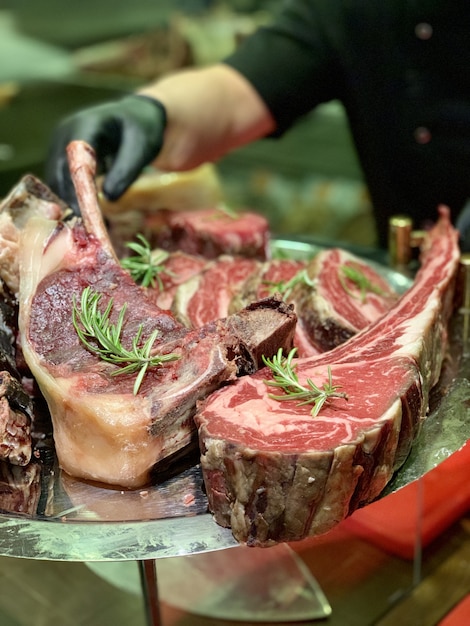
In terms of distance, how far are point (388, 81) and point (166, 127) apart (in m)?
0.93

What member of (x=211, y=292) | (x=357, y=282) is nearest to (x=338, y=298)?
(x=357, y=282)

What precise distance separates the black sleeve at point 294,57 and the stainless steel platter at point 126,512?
1851 millimetres

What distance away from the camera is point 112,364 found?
4.52 ft

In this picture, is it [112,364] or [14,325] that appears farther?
[14,325]

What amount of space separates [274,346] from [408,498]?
2.08 ft

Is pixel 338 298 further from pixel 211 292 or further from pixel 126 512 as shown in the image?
pixel 126 512

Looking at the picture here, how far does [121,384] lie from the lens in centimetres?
133

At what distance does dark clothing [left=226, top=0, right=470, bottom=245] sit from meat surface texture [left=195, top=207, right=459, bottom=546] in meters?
1.58

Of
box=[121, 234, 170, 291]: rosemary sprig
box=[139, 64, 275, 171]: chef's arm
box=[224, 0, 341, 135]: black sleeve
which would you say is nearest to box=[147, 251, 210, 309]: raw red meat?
box=[121, 234, 170, 291]: rosemary sprig

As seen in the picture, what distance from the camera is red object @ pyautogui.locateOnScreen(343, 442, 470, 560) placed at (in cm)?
176

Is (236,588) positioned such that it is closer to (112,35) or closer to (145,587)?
(145,587)

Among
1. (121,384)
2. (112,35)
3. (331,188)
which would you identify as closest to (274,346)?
(121,384)

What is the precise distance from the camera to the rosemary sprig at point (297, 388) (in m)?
1.29

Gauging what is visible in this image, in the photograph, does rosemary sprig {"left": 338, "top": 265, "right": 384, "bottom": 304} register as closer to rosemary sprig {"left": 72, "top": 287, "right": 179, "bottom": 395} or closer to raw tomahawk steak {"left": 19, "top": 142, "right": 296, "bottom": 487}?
raw tomahawk steak {"left": 19, "top": 142, "right": 296, "bottom": 487}
